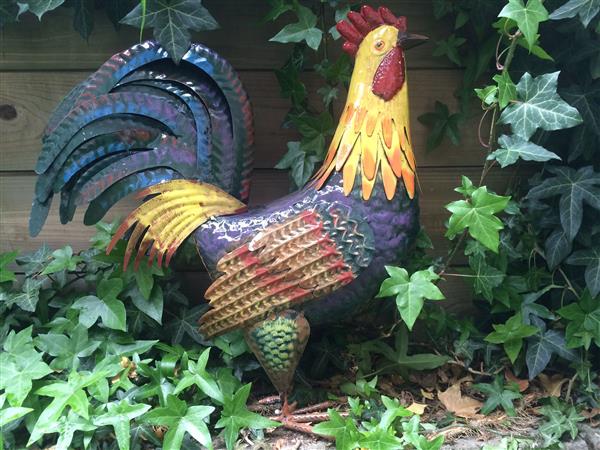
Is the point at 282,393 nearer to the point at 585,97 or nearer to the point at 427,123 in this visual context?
the point at 427,123

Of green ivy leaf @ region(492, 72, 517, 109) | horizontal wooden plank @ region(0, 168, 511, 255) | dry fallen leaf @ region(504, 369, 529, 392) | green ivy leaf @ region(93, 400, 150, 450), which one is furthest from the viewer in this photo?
horizontal wooden plank @ region(0, 168, 511, 255)

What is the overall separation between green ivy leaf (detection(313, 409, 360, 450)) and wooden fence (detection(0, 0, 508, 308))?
0.58 metres

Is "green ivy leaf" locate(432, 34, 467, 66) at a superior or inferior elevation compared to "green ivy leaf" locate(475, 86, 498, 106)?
superior

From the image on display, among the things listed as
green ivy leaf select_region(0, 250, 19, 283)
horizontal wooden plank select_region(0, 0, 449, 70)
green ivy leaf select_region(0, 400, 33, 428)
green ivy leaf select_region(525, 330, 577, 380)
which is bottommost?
green ivy leaf select_region(0, 400, 33, 428)

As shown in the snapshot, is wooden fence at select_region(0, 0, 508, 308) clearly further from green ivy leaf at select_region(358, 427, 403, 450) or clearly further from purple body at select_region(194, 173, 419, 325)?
green ivy leaf at select_region(358, 427, 403, 450)

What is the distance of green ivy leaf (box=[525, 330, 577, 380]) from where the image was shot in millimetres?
1216

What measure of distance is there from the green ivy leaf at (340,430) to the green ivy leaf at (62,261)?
66cm

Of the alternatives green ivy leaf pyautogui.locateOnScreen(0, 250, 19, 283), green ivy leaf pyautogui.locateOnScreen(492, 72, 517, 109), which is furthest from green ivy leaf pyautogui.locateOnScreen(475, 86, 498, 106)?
green ivy leaf pyautogui.locateOnScreen(0, 250, 19, 283)

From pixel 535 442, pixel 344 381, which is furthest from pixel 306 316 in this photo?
pixel 535 442

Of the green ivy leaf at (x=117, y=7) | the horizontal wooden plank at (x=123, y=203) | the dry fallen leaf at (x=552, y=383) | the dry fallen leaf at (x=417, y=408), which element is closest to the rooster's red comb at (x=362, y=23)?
the horizontal wooden plank at (x=123, y=203)

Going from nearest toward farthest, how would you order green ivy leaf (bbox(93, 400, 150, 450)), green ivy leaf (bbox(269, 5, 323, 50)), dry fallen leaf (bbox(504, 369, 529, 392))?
green ivy leaf (bbox(93, 400, 150, 450)) → green ivy leaf (bbox(269, 5, 323, 50)) → dry fallen leaf (bbox(504, 369, 529, 392))

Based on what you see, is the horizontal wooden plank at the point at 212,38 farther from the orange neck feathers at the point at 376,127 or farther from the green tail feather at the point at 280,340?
the green tail feather at the point at 280,340

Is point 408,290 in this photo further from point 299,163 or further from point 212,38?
point 212,38

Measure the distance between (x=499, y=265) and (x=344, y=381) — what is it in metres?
0.44
